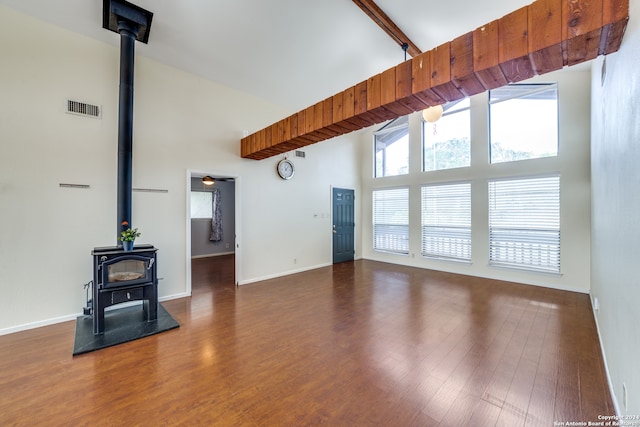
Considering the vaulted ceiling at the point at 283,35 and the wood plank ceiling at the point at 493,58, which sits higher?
the vaulted ceiling at the point at 283,35

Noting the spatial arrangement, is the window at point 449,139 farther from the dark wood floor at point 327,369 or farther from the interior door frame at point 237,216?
the interior door frame at point 237,216

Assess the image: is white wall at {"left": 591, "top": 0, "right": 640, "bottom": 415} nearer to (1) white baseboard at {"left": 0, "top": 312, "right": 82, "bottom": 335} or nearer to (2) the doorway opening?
(2) the doorway opening

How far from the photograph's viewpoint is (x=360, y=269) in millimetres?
6129

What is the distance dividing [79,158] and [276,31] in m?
3.18

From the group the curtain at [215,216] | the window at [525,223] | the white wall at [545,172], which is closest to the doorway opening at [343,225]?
the white wall at [545,172]

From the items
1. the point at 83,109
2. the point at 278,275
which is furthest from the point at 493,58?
the point at 278,275

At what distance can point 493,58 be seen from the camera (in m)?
1.85

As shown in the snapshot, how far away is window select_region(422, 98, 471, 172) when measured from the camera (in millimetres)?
5559

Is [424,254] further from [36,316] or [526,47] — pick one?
[36,316]

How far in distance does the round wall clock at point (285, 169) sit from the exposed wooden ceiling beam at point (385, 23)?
295cm

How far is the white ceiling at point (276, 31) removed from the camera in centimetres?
306

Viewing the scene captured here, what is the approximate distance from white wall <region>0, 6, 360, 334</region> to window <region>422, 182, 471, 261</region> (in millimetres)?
4246

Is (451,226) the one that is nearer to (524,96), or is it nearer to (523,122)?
(523,122)

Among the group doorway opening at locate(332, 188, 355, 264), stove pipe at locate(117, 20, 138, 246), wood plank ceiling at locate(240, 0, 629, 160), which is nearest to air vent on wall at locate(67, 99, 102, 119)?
stove pipe at locate(117, 20, 138, 246)
